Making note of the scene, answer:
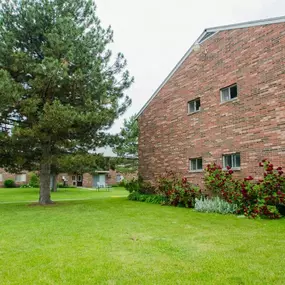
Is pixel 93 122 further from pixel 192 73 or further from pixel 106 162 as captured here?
pixel 192 73

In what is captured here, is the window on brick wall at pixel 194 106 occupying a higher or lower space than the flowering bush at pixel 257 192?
higher

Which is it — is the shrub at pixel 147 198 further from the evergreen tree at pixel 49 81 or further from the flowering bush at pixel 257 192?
the flowering bush at pixel 257 192

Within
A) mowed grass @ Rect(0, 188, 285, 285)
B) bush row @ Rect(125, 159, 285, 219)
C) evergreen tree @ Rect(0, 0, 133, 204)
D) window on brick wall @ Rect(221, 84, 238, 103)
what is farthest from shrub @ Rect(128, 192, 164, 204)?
mowed grass @ Rect(0, 188, 285, 285)

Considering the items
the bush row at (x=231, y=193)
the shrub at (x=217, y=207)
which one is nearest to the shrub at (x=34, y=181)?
the bush row at (x=231, y=193)

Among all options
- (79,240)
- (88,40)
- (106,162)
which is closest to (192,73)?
(88,40)

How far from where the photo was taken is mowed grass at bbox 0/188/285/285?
382 centimetres

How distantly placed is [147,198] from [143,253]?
35.1 feet

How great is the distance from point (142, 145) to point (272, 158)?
9.26 m

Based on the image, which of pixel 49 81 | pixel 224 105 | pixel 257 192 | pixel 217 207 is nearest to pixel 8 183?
pixel 49 81

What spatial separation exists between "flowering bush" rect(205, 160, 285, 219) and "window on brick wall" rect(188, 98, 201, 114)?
388cm

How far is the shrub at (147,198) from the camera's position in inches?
582

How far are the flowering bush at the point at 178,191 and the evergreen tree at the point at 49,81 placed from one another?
3.91 metres

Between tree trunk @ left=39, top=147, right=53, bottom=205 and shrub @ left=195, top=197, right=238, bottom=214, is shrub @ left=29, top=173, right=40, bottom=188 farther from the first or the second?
shrub @ left=195, top=197, right=238, bottom=214

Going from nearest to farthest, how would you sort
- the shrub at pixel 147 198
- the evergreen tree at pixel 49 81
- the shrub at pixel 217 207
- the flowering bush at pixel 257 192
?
the flowering bush at pixel 257 192 < the shrub at pixel 217 207 < the evergreen tree at pixel 49 81 < the shrub at pixel 147 198
